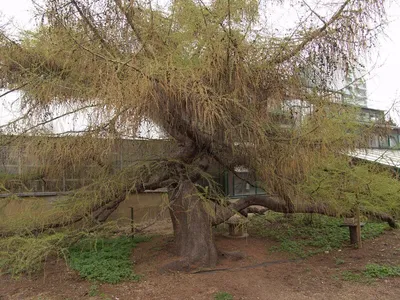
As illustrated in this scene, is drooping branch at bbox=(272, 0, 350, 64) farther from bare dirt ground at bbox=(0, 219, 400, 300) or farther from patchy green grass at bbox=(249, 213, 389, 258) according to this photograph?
patchy green grass at bbox=(249, 213, 389, 258)

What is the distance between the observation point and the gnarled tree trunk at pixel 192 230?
6.14 metres

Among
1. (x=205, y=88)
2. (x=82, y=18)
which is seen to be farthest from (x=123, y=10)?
(x=205, y=88)

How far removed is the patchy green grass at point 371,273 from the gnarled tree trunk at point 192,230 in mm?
A: 2146

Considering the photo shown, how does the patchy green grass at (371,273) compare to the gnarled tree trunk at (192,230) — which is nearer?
the patchy green grass at (371,273)

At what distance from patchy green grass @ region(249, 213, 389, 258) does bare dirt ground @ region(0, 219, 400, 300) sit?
1.79ft

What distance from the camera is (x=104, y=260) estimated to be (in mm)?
6371

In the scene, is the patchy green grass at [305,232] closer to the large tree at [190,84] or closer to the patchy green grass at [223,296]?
the large tree at [190,84]

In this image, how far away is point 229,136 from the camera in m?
5.37

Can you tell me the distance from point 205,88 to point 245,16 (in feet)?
4.23

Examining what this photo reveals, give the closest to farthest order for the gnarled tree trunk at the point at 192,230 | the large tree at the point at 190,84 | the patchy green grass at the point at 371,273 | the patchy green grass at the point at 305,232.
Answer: the large tree at the point at 190,84 < the patchy green grass at the point at 371,273 < the gnarled tree trunk at the point at 192,230 < the patchy green grass at the point at 305,232

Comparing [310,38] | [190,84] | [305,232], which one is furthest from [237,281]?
[305,232]

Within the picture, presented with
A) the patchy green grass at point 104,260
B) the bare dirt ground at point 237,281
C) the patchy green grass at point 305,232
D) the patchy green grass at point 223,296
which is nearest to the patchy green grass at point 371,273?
the bare dirt ground at point 237,281

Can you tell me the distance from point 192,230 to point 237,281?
1.17 metres

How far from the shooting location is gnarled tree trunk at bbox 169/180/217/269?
6.14 m
